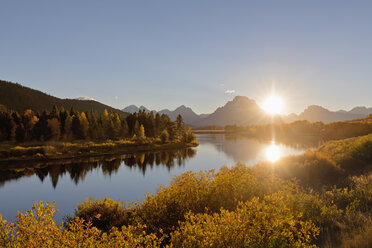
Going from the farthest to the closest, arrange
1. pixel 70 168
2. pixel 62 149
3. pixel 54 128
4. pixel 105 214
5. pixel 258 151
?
pixel 54 128, pixel 258 151, pixel 62 149, pixel 70 168, pixel 105 214

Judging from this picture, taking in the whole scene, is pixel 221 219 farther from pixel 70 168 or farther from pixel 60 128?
pixel 60 128

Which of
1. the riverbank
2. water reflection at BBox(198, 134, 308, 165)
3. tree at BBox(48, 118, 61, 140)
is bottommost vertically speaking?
water reflection at BBox(198, 134, 308, 165)

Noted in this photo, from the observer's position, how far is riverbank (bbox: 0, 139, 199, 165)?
4746 centimetres

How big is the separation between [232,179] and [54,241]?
881 cm

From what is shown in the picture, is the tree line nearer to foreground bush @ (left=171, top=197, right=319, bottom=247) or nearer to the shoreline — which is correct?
the shoreline

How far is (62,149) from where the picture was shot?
52.8 m

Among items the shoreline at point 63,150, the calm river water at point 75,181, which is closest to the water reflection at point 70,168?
the calm river water at point 75,181

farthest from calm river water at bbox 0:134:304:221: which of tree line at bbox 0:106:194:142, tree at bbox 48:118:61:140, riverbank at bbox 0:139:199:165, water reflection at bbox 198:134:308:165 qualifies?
tree line at bbox 0:106:194:142

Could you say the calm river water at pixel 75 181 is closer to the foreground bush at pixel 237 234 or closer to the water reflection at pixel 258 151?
the water reflection at pixel 258 151

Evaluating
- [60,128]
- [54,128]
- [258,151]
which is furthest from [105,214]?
[60,128]

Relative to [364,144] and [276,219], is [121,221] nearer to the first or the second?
[276,219]

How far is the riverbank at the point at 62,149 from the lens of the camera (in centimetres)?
4746

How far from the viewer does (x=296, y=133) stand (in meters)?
132

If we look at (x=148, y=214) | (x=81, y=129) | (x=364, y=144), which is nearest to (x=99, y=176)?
(x=148, y=214)
